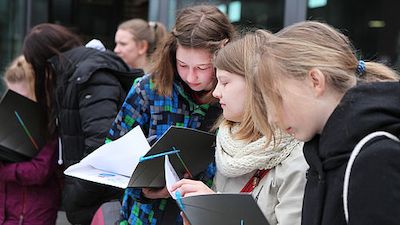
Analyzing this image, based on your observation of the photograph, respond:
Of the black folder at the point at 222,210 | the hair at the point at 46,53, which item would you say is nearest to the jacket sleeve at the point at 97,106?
the hair at the point at 46,53

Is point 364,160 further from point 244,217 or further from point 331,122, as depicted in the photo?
point 244,217

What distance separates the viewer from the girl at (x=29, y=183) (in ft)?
10.1

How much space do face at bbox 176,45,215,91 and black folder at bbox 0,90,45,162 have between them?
1.28 metres

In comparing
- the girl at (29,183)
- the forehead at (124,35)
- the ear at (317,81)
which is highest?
the ear at (317,81)

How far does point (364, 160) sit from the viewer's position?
1156 mm

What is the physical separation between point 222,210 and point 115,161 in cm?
61

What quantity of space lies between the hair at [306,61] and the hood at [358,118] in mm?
78

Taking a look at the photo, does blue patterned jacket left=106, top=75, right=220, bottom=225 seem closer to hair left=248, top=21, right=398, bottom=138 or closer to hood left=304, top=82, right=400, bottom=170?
hair left=248, top=21, right=398, bottom=138

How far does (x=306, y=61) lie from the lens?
4.30 ft

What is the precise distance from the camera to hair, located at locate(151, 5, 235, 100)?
82.2 inches

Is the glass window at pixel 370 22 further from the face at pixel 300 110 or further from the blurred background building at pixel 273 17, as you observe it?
the face at pixel 300 110

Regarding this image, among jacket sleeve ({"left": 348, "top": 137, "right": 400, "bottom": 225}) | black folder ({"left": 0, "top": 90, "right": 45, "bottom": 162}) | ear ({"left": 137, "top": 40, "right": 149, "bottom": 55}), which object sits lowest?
black folder ({"left": 0, "top": 90, "right": 45, "bottom": 162})

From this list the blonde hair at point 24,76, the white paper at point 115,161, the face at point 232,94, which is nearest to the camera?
the face at point 232,94

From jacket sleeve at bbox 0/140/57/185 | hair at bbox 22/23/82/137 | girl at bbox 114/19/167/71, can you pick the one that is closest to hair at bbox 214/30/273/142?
hair at bbox 22/23/82/137
